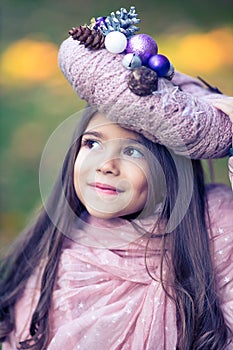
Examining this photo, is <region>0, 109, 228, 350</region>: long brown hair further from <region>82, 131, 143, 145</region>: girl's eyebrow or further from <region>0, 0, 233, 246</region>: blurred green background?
<region>0, 0, 233, 246</region>: blurred green background

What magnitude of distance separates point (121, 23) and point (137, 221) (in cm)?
36

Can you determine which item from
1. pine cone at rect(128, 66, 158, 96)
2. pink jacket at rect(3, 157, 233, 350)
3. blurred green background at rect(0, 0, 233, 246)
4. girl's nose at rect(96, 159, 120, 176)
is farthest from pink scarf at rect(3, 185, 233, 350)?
blurred green background at rect(0, 0, 233, 246)

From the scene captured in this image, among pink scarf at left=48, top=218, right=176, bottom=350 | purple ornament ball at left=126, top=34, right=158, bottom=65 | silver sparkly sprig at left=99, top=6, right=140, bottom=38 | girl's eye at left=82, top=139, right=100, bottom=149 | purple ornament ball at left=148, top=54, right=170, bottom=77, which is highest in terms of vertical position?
silver sparkly sprig at left=99, top=6, right=140, bottom=38

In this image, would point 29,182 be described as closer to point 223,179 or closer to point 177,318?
point 223,179

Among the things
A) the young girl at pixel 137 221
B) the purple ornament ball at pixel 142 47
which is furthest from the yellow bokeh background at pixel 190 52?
the purple ornament ball at pixel 142 47

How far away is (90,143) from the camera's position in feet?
3.35

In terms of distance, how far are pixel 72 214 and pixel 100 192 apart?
4.9 inches

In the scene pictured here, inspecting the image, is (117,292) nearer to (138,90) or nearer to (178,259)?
(178,259)

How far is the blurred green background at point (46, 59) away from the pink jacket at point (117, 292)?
36cm

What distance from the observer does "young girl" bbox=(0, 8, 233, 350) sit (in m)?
0.93

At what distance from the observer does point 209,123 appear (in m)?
0.93

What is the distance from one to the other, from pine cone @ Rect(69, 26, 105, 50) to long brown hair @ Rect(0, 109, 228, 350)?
0.14 m

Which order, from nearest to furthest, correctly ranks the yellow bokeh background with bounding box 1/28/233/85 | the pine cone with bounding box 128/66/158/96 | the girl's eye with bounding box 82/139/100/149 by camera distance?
the pine cone with bounding box 128/66/158/96 < the girl's eye with bounding box 82/139/100/149 < the yellow bokeh background with bounding box 1/28/233/85

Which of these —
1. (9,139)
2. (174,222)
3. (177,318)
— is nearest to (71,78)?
(174,222)
